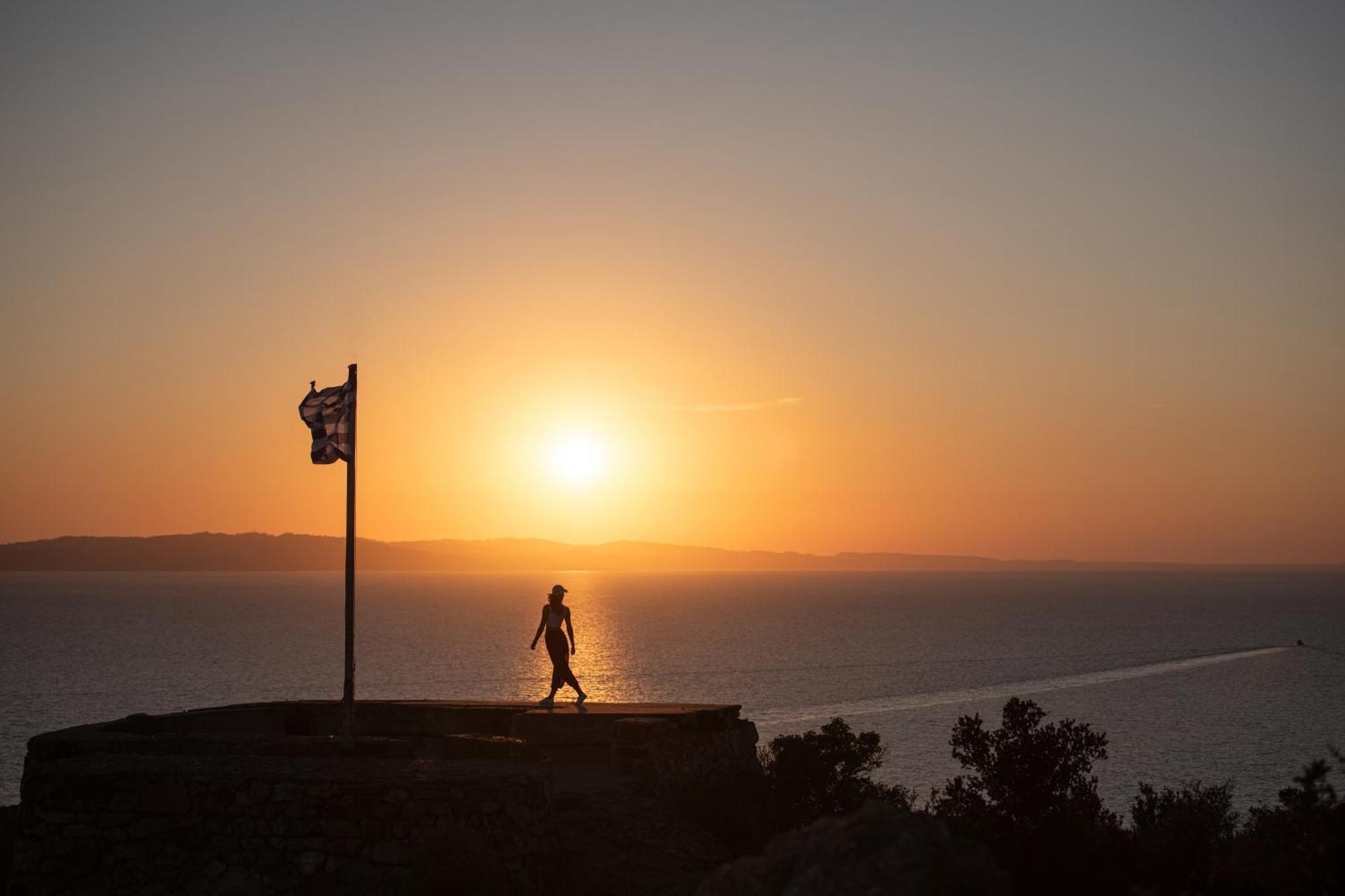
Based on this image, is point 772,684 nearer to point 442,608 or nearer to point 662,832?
point 662,832

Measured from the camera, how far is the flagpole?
16609 millimetres

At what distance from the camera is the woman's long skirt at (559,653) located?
19781mm

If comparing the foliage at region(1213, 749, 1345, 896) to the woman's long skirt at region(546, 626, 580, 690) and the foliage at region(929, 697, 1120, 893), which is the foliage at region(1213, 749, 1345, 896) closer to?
the foliage at region(929, 697, 1120, 893)

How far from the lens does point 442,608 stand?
192 m

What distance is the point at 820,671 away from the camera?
313ft

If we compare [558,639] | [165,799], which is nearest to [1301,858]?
[165,799]

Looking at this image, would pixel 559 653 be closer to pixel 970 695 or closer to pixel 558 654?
pixel 558 654

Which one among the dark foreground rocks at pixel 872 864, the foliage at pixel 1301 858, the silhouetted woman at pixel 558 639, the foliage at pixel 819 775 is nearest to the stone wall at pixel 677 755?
the foliage at pixel 819 775

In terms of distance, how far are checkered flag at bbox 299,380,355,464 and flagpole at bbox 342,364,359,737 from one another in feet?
0.18

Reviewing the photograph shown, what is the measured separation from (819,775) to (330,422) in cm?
859

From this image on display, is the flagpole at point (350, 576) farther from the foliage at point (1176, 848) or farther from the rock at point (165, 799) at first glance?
the foliage at point (1176, 848)

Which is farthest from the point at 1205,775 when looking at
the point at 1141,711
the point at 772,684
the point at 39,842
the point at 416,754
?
the point at 39,842

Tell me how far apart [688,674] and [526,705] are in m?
75.1

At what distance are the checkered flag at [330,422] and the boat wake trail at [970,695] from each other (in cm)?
4912
